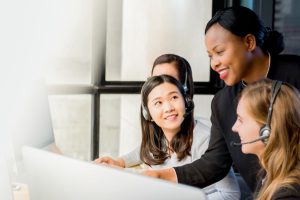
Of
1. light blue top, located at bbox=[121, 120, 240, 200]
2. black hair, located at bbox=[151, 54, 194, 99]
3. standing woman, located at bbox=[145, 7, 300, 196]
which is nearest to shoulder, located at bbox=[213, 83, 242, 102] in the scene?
standing woman, located at bbox=[145, 7, 300, 196]

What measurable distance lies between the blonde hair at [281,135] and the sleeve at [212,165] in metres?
0.38

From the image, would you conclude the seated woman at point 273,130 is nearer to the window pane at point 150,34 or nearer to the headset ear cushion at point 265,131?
the headset ear cushion at point 265,131

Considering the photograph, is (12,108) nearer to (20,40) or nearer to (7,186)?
(7,186)

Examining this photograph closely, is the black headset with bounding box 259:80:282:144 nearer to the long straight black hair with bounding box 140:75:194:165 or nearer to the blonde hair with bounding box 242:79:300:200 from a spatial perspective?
the blonde hair with bounding box 242:79:300:200

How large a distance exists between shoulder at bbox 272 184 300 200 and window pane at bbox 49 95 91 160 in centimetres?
159

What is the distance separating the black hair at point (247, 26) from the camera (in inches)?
66.2

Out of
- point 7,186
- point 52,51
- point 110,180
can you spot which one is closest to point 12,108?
point 7,186

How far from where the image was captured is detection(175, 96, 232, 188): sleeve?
64.3 inches

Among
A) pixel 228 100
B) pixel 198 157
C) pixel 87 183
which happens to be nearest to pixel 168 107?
pixel 198 157

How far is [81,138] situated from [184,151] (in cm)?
91

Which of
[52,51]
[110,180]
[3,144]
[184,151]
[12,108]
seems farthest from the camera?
[52,51]

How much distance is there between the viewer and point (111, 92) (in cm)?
273

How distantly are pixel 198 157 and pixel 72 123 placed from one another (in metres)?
0.92

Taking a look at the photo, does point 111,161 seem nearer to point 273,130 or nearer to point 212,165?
point 212,165
